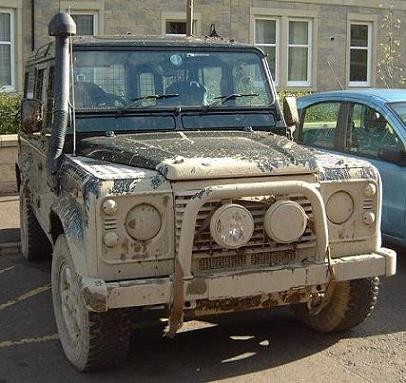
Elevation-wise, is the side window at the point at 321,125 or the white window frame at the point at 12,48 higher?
the white window frame at the point at 12,48

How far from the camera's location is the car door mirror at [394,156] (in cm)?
623

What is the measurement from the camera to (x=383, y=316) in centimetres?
528


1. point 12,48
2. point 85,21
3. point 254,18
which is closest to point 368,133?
point 12,48

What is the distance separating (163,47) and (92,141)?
98 cm

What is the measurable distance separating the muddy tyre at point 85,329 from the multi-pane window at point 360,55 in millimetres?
18153

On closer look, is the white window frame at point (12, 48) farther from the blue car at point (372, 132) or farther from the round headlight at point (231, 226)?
the round headlight at point (231, 226)

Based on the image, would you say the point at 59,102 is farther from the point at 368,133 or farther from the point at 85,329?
the point at 368,133

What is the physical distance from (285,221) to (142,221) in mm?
785

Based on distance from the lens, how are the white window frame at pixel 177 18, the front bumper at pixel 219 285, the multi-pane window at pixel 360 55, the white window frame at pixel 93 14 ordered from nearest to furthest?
the front bumper at pixel 219 285 < the white window frame at pixel 93 14 < the white window frame at pixel 177 18 < the multi-pane window at pixel 360 55

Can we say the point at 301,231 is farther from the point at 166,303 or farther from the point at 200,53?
the point at 200,53

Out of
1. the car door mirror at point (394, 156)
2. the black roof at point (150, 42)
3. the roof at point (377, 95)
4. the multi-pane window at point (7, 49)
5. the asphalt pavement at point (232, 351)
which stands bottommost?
the asphalt pavement at point (232, 351)

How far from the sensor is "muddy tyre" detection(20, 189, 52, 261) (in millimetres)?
6789

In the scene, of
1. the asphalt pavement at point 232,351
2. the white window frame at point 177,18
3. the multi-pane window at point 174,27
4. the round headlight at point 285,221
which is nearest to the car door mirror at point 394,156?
the asphalt pavement at point 232,351

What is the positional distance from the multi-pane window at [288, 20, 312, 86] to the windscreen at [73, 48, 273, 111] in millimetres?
15261
